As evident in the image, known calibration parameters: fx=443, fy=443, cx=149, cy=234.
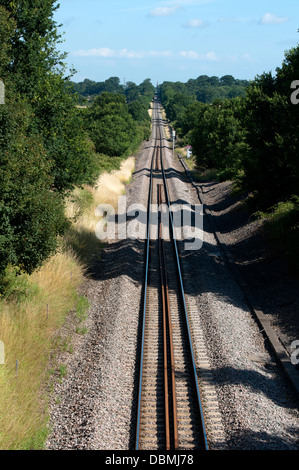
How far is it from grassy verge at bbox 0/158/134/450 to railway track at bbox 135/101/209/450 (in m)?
2.11

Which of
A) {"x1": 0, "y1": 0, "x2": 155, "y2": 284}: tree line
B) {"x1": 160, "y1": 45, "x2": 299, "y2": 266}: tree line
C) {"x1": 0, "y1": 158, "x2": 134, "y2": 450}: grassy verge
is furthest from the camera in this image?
{"x1": 160, "y1": 45, "x2": 299, "y2": 266}: tree line

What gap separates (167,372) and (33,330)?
151 inches

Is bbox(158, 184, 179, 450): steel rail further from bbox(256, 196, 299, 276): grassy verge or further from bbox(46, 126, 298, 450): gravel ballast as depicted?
bbox(256, 196, 299, 276): grassy verge

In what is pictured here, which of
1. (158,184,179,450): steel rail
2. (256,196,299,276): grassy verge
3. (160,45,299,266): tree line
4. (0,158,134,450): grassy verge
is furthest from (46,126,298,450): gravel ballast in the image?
(160,45,299,266): tree line

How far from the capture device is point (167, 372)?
11000mm

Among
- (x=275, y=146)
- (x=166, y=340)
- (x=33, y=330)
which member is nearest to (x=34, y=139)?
(x=33, y=330)

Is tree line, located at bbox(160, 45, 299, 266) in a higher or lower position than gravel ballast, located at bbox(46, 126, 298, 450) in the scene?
higher

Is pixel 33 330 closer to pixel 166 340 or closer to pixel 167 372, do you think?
pixel 166 340

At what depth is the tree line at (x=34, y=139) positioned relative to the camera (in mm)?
11172

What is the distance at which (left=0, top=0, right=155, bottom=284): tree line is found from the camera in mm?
11172

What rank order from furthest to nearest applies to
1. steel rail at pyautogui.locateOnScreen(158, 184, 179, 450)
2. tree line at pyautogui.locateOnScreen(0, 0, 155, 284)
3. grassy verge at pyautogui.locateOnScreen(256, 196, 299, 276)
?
grassy verge at pyautogui.locateOnScreen(256, 196, 299, 276)
tree line at pyautogui.locateOnScreen(0, 0, 155, 284)
steel rail at pyautogui.locateOnScreen(158, 184, 179, 450)

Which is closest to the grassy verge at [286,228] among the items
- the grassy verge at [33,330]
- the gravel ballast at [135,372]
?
the gravel ballast at [135,372]

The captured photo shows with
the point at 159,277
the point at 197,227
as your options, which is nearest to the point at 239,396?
the point at 159,277

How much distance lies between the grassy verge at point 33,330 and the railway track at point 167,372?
2.11 m
